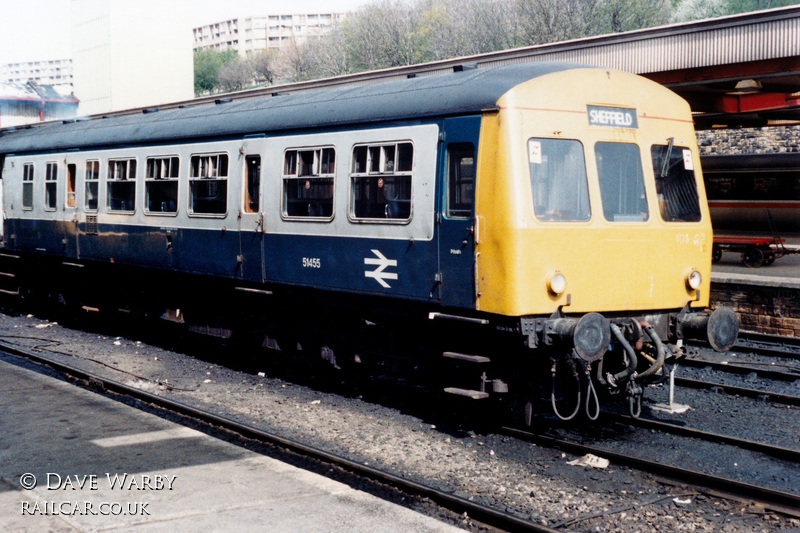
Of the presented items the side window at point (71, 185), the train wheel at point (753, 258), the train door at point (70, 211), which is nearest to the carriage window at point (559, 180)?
the train door at point (70, 211)

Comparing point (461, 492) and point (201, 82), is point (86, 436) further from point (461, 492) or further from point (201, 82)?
point (201, 82)

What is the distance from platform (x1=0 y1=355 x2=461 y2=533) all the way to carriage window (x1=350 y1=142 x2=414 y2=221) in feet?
8.65

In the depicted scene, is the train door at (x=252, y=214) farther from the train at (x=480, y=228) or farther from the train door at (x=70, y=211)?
the train door at (x=70, y=211)

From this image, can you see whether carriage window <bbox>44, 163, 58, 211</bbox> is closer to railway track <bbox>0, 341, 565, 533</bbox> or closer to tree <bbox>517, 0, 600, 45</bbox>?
railway track <bbox>0, 341, 565, 533</bbox>

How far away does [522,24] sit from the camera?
184 feet

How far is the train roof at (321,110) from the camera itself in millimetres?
7531

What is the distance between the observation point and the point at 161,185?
11672 millimetres

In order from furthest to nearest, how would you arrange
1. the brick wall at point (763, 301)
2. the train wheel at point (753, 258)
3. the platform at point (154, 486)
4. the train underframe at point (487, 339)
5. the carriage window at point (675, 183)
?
the train wheel at point (753, 258) → the brick wall at point (763, 301) → the carriage window at point (675, 183) → the train underframe at point (487, 339) → the platform at point (154, 486)

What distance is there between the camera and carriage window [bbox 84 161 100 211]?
1315cm

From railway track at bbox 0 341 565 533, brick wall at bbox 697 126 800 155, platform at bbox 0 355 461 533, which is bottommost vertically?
railway track at bbox 0 341 565 533

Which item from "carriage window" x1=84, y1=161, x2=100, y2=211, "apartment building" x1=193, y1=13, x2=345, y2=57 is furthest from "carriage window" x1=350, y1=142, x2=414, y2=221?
"apartment building" x1=193, y1=13, x2=345, y2=57

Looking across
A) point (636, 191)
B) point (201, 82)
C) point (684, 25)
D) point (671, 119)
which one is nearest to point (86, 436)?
Result: point (636, 191)

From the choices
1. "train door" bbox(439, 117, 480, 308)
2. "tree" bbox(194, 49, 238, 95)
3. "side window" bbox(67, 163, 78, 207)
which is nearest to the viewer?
"train door" bbox(439, 117, 480, 308)

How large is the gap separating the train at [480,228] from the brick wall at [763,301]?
6441 millimetres
